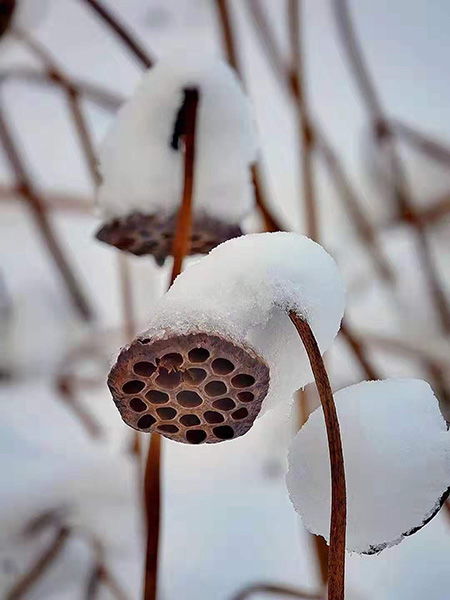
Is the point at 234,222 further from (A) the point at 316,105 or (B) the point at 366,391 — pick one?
(A) the point at 316,105

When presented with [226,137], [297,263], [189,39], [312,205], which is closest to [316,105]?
[189,39]

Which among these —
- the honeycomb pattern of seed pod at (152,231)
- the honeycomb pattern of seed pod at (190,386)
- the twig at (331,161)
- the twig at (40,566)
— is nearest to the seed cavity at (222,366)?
the honeycomb pattern of seed pod at (190,386)

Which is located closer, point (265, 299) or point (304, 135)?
point (265, 299)

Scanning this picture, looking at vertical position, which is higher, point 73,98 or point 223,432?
point 73,98

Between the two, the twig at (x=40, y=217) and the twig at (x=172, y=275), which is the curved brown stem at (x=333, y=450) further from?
the twig at (x=40, y=217)

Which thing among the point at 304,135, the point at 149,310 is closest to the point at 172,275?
the point at 149,310

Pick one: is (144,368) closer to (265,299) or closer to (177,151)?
(265,299)
